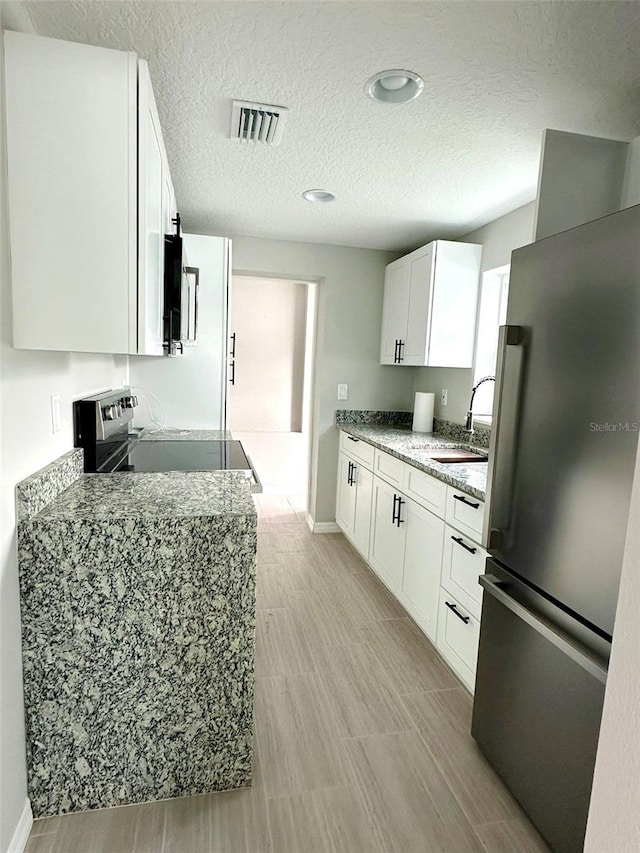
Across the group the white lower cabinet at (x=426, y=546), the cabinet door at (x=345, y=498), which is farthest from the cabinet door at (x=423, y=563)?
the cabinet door at (x=345, y=498)

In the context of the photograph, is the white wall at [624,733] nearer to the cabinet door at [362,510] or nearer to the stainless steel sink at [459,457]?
the stainless steel sink at [459,457]

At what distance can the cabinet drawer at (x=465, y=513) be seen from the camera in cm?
197

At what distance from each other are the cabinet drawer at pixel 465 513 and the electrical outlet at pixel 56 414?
1618 millimetres

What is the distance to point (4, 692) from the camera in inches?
48.4

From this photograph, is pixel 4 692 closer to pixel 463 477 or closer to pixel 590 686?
pixel 590 686

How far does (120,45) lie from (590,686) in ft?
7.67

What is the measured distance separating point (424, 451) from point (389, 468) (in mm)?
Result: 250

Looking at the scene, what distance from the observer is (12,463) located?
1267 millimetres

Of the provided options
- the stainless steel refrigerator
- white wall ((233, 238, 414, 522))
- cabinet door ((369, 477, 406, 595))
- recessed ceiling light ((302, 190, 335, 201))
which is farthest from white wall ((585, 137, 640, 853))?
white wall ((233, 238, 414, 522))

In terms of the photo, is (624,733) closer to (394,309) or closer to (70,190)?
(70,190)

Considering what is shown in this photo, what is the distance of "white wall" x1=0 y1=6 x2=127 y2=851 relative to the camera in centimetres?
121

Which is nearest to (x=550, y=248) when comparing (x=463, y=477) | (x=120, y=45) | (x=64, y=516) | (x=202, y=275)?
(x=463, y=477)

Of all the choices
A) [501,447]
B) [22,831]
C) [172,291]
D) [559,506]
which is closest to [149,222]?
[172,291]

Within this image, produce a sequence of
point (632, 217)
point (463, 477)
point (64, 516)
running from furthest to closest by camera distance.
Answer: point (463, 477) → point (64, 516) → point (632, 217)
